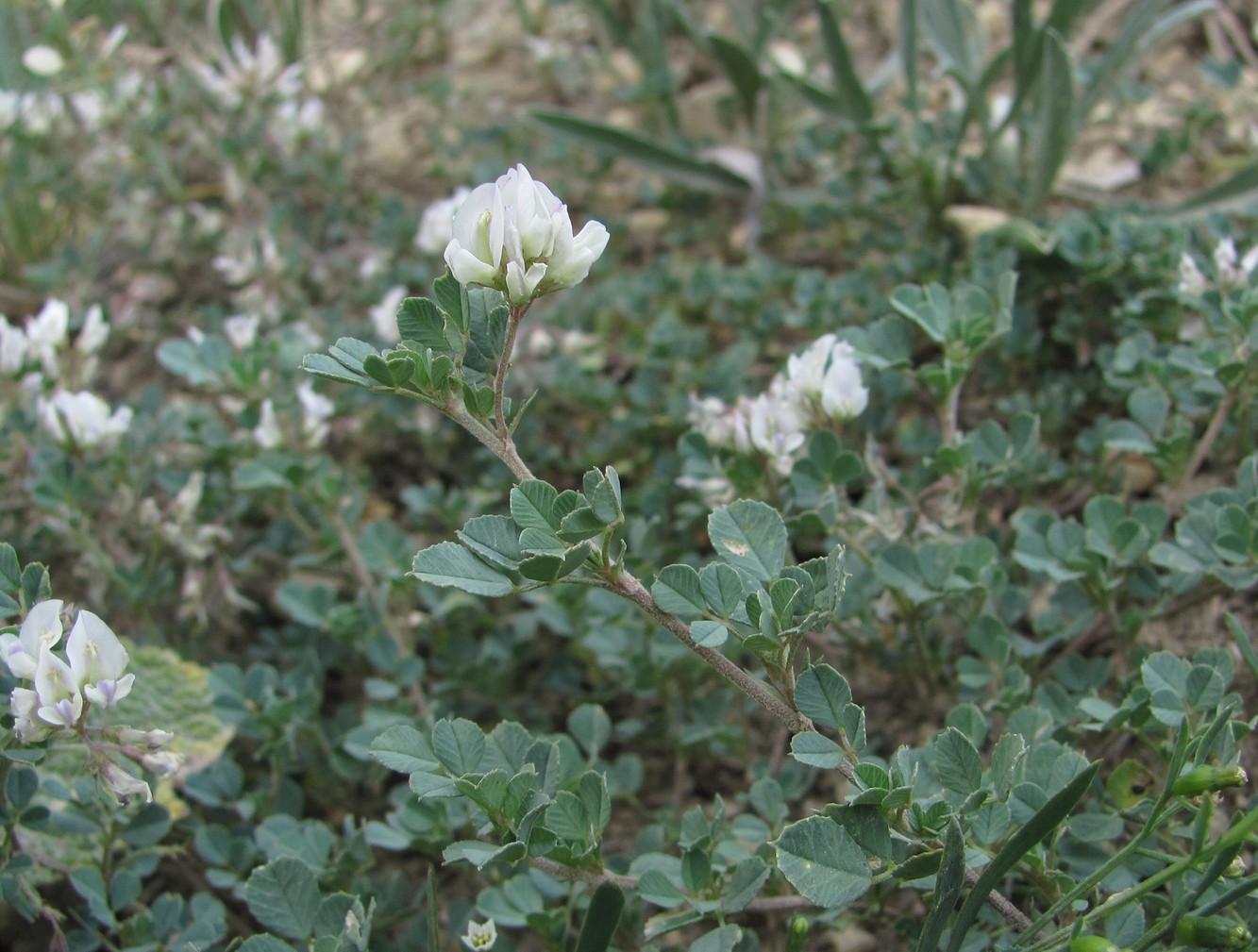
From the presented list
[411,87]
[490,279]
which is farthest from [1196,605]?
[411,87]

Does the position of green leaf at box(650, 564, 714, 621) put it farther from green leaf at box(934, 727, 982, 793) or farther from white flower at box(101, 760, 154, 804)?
white flower at box(101, 760, 154, 804)

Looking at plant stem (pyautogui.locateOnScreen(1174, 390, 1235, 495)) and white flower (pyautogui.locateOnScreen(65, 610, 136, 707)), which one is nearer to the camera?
white flower (pyautogui.locateOnScreen(65, 610, 136, 707))

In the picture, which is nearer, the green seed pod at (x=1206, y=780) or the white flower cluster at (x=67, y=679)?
the green seed pod at (x=1206, y=780)

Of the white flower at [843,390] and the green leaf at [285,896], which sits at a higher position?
the white flower at [843,390]

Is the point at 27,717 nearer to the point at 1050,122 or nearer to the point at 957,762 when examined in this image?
the point at 957,762

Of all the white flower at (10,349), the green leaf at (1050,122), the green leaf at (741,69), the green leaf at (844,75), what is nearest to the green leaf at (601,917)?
the white flower at (10,349)

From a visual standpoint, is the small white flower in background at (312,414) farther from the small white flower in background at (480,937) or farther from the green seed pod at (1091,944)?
the green seed pod at (1091,944)

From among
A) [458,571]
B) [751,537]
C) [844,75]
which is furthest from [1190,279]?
[458,571]

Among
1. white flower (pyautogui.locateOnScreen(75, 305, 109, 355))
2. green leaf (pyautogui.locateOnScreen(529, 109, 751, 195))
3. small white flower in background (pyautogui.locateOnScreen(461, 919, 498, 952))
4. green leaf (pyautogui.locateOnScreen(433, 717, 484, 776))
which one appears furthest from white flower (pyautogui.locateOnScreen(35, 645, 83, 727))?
green leaf (pyautogui.locateOnScreen(529, 109, 751, 195))
